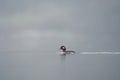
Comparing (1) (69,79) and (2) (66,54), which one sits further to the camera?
(2) (66,54)

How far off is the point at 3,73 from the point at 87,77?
329 inches

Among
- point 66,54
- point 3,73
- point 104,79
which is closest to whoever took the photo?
point 104,79

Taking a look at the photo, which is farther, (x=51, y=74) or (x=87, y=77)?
(x=51, y=74)

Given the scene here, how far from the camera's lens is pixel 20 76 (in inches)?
1538

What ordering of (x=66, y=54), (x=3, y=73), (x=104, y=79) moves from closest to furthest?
(x=104, y=79), (x=3, y=73), (x=66, y=54)

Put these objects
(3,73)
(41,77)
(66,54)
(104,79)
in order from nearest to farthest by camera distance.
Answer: (104,79), (41,77), (3,73), (66,54)

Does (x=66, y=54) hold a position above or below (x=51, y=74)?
above

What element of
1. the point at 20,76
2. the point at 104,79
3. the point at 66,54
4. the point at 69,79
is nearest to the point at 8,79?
the point at 20,76

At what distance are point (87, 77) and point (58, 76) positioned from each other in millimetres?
2901

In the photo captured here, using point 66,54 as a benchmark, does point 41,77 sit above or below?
below

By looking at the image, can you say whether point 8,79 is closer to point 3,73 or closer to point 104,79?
point 3,73

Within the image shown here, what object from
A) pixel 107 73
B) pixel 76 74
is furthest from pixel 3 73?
pixel 107 73

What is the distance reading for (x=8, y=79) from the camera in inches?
1453

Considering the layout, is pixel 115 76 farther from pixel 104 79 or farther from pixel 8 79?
pixel 8 79
